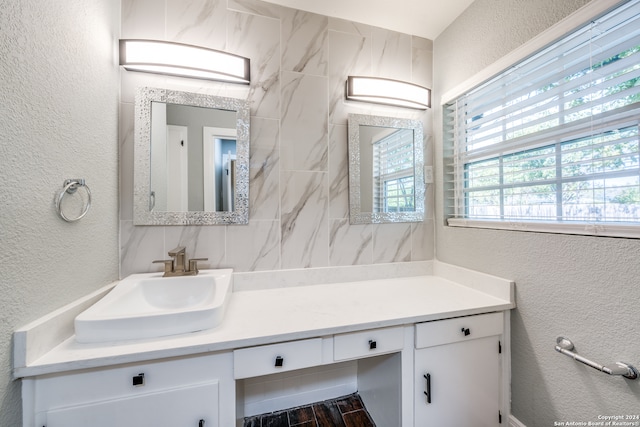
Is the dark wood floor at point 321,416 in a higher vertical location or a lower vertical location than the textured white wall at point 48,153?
lower

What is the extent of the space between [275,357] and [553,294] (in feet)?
3.86

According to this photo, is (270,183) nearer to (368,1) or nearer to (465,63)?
(368,1)

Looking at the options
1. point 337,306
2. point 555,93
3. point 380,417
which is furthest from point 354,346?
point 555,93

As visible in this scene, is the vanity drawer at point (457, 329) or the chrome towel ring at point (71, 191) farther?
the vanity drawer at point (457, 329)

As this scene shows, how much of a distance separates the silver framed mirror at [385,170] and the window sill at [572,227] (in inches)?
16.7

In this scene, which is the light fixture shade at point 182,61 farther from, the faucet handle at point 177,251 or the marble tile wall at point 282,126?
the faucet handle at point 177,251

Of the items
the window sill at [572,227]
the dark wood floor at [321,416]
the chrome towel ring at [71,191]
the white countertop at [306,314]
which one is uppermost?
the chrome towel ring at [71,191]

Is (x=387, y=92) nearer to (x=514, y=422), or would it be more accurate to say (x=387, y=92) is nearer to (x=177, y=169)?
(x=177, y=169)

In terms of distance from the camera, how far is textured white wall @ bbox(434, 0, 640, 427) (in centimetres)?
82

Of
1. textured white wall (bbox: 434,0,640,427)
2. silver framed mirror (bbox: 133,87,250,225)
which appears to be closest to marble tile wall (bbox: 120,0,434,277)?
silver framed mirror (bbox: 133,87,250,225)

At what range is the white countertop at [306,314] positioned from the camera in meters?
0.71

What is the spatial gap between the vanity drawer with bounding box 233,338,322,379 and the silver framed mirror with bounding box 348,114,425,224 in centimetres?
79

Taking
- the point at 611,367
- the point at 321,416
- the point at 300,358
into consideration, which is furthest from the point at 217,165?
the point at 611,367

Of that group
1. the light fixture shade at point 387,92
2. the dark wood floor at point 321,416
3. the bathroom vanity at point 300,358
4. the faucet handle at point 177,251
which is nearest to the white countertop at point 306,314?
the bathroom vanity at point 300,358
